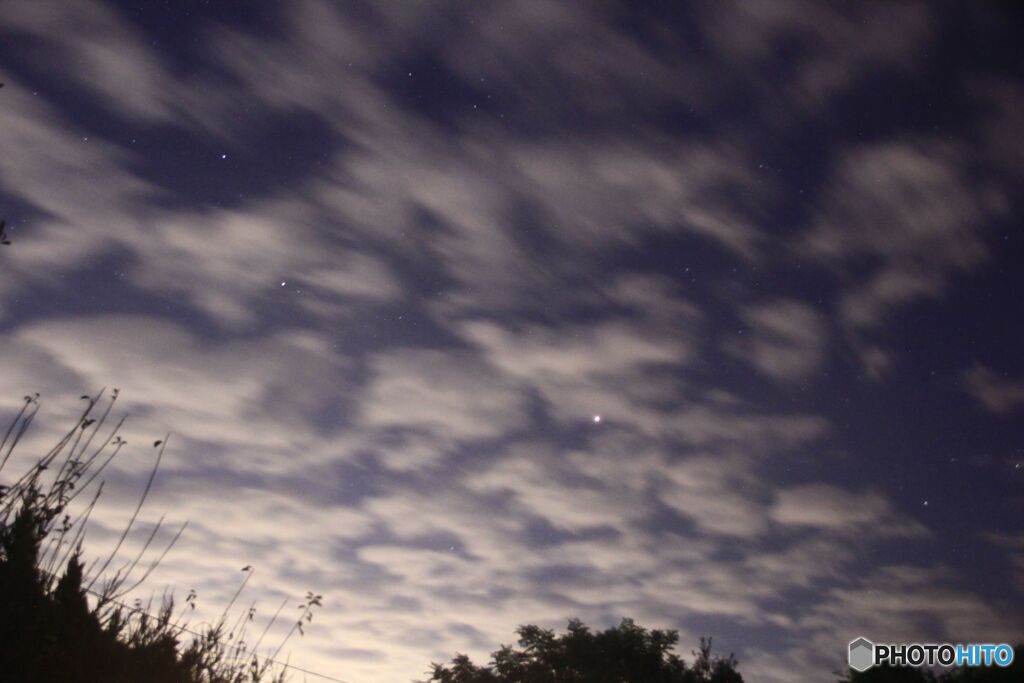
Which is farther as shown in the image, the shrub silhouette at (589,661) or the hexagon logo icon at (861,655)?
the shrub silhouette at (589,661)

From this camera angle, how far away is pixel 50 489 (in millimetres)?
5270

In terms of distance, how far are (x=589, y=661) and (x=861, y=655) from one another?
85.8ft

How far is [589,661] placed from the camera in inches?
2013

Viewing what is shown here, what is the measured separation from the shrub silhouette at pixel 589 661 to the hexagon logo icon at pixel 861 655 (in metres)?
18.3

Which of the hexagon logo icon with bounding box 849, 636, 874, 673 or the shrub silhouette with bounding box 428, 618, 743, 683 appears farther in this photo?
the shrub silhouette with bounding box 428, 618, 743, 683

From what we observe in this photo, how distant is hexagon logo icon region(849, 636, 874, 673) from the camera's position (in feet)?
94.2

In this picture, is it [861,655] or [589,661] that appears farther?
[589,661]

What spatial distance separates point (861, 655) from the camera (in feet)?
96.8

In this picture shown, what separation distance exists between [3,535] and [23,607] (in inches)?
37.0

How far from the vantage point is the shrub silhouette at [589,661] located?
161ft

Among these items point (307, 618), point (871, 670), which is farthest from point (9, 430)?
point (871, 670)

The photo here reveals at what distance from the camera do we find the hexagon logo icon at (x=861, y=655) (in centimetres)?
2871

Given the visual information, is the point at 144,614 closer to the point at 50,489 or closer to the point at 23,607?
the point at 23,607

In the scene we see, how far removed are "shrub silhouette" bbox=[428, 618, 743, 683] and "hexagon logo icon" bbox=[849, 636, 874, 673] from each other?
18.3m
